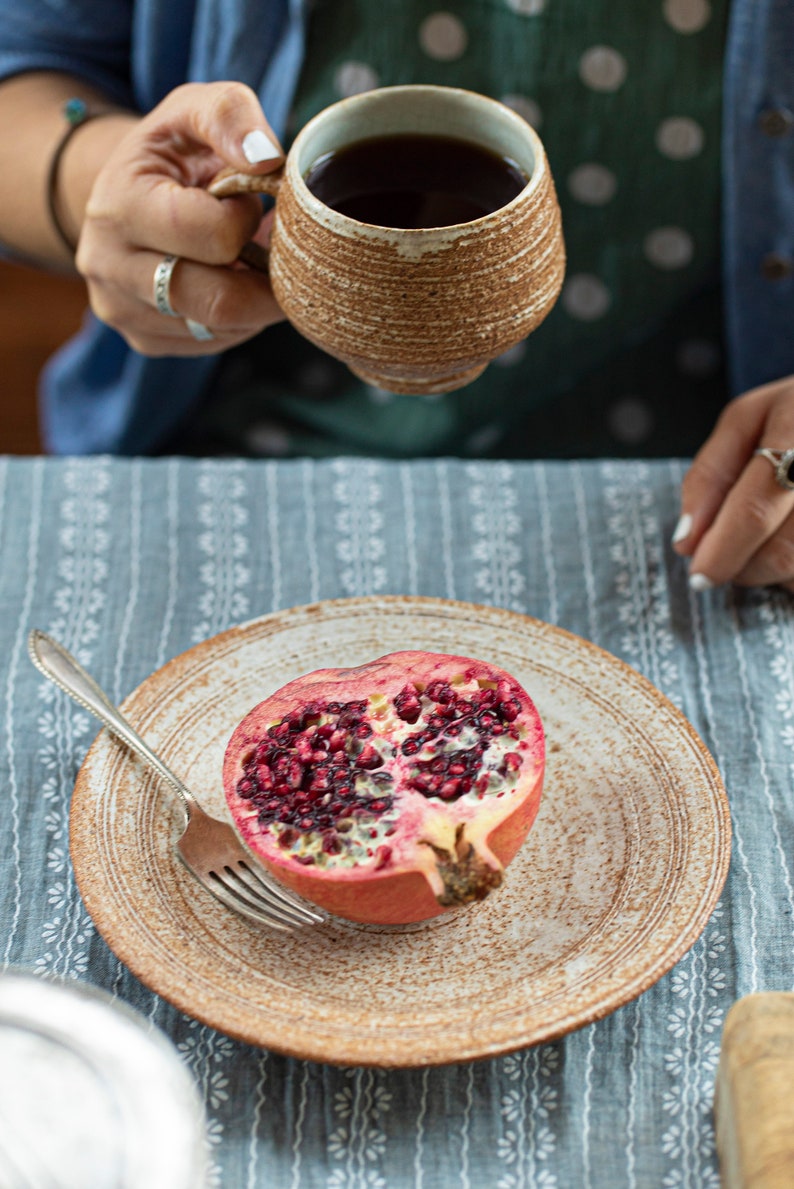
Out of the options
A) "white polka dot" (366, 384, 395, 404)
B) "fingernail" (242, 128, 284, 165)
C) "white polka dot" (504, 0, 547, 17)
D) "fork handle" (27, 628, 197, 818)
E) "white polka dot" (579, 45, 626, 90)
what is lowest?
"white polka dot" (366, 384, 395, 404)

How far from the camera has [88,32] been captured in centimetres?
148

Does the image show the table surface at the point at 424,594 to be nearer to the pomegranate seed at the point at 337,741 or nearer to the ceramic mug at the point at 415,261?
the pomegranate seed at the point at 337,741

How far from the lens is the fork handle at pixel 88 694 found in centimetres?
87

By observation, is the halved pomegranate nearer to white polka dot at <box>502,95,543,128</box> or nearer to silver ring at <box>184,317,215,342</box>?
silver ring at <box>184,317,215,342</box>

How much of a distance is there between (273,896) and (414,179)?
1.91 feet

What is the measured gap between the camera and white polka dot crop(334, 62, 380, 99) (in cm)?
137

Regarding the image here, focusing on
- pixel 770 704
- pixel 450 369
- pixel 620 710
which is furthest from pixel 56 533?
pixel 770 704

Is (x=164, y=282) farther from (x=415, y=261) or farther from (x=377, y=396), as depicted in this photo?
(x=377, y=396)

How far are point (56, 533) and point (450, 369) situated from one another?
54 centimetres

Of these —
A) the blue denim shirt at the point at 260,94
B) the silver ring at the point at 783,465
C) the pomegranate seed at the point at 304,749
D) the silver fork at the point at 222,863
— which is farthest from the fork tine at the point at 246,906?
the blue denim shirt at the point at 260,94

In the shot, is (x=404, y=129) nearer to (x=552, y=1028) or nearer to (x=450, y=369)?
(x=450, y=369)

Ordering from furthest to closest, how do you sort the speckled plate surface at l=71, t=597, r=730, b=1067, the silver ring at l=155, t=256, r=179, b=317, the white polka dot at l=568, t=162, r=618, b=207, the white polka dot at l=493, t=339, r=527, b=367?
the white polka dot at l=493, t=339, r=527, b=367
the white polka dot at l=568, t=162, r=618, b=207
the silver ring at l=155, t=256, r=179, b=317
the speckled plate surface at l=71, t=597, r=730, b=1067

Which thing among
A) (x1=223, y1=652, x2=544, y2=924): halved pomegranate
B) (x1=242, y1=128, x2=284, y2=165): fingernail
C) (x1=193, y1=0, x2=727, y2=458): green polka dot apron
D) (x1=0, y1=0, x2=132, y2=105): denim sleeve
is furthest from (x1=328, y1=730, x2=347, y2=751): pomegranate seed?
(x1=0, y1=0, x2=132, y2=105): denim sleeve

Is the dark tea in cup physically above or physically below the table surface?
above
